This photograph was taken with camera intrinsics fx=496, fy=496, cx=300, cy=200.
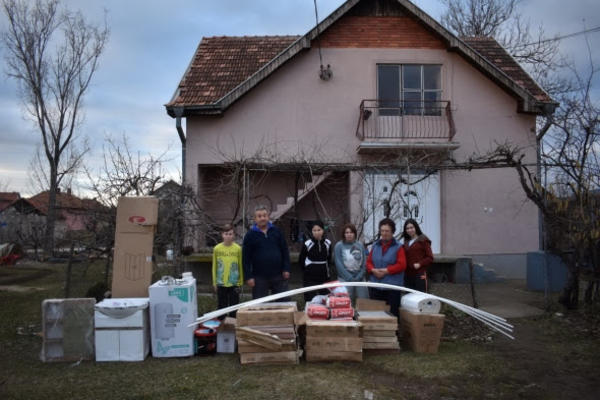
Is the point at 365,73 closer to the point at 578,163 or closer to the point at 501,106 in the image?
the point at 501,106

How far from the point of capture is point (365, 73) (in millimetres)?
13414

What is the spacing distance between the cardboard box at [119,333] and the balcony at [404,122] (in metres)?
8.30

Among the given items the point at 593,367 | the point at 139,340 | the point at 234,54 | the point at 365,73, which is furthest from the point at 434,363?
the point at 234,54

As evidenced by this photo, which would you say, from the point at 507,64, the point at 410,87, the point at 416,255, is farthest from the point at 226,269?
the point at 507,64

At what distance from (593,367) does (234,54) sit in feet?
40.1

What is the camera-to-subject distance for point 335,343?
223 inches

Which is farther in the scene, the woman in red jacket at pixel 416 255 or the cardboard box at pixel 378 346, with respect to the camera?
the woman in red jacket at pixel 416 255

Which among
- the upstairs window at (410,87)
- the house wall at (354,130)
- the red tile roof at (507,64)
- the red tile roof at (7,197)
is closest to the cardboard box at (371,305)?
the house wall at (354,130)

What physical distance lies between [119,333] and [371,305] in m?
3.15

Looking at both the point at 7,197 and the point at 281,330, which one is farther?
the point at 7,197

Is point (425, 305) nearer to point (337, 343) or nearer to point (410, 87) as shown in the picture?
point (337, 343)

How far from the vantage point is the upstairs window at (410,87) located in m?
13.5

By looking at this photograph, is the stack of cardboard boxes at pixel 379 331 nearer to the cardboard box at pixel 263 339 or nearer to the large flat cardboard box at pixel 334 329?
the large flat cardboard box at pixel 334 329

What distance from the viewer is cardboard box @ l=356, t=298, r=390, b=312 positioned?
653 cm
